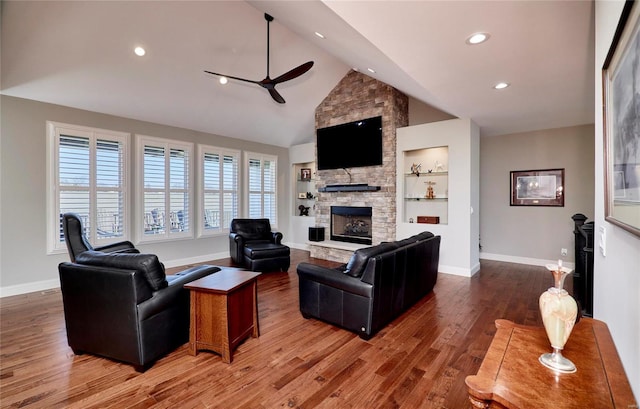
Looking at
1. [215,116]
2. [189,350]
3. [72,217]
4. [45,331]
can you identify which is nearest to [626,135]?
[189,350]

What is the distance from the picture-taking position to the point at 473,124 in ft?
16.7

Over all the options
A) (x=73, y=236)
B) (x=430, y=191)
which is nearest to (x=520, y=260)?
(x=430, y=191)

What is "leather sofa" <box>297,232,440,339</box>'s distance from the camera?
2.78 meters

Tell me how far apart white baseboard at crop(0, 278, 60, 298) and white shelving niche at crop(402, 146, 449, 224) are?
6180 millimetres

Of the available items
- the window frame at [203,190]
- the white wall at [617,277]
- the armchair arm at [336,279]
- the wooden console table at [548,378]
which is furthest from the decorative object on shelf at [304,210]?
the wooden console table at [548,378]

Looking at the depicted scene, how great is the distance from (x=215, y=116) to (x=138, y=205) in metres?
2.33

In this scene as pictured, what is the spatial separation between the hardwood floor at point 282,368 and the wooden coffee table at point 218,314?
0.40 feet

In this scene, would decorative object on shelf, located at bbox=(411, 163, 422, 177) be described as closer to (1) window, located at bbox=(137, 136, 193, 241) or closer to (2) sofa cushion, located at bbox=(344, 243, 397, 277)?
(2) sofa cushion, located at bbox=(344, 243, 397, 277)

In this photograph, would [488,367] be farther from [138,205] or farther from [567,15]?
[138,205]

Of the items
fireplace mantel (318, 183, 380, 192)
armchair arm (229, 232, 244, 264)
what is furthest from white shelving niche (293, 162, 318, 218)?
armchair arm (229, 232, 244, 264)

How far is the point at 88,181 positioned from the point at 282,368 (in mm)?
4704

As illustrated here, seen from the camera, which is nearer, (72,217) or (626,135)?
(626,135)

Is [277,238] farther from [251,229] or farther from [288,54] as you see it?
[288,54]

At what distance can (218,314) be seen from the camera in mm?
2436
